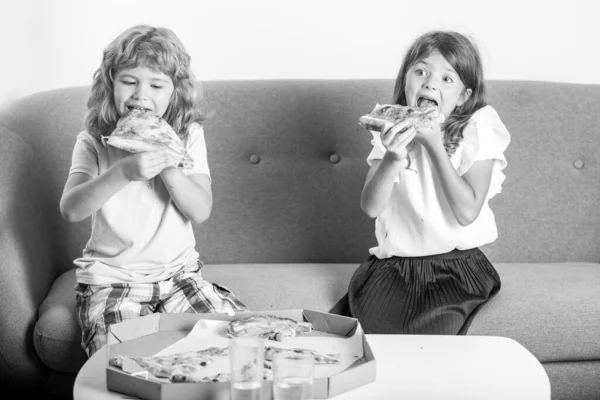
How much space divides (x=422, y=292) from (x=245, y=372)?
100cm

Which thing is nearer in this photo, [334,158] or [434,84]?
[434,84]

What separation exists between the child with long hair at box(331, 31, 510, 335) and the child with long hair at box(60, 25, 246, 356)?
40 centimetres

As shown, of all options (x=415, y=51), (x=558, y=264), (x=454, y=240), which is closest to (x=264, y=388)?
(x=454, y=240)

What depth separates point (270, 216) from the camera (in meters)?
2.50

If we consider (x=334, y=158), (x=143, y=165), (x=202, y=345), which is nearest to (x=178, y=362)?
(x=202, y=345)

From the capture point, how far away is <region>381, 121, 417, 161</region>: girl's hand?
190cm

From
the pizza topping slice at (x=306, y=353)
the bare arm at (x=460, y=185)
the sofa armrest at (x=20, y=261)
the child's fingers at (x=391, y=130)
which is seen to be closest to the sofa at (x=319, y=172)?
the sofa armrest at (x=20, y=261)

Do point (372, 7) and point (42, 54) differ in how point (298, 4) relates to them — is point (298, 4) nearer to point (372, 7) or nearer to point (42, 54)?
point (372, 7)

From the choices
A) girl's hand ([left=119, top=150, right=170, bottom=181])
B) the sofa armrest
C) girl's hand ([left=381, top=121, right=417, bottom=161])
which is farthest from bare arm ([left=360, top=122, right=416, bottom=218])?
the sofa armrest

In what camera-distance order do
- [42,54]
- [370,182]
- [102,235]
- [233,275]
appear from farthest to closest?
[42,54], [233,275], [370,182], [102,235]

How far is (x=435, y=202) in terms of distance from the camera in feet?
6.98

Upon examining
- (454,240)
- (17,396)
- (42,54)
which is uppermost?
(42,54)

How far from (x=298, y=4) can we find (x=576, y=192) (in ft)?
3.53

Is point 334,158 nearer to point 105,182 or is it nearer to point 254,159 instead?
point 254,159
